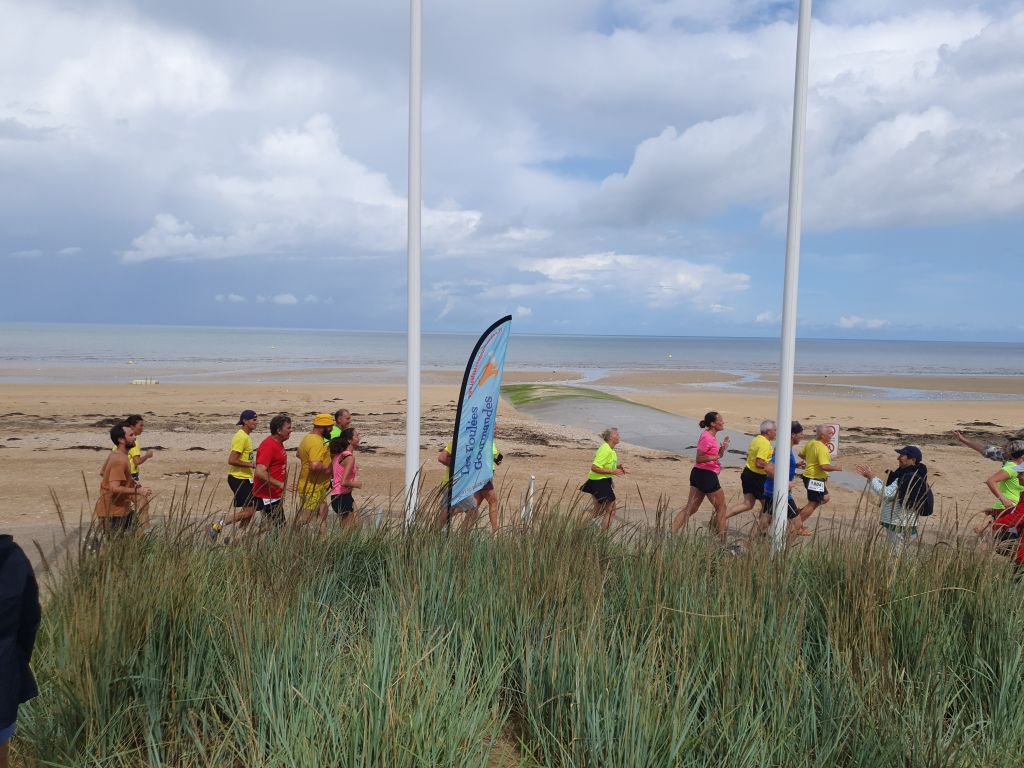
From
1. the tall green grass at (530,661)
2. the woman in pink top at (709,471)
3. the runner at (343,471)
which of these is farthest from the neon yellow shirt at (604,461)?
the tall green grass at (530,661)

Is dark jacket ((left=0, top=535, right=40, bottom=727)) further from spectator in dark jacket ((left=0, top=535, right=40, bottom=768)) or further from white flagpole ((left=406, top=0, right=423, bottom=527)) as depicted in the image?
white flagpole ((left=406, top=0, right=423, bottom=527))

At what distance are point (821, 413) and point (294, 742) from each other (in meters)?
29.3

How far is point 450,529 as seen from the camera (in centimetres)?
554

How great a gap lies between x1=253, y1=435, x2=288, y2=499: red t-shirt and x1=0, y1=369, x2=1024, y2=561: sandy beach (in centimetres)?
53

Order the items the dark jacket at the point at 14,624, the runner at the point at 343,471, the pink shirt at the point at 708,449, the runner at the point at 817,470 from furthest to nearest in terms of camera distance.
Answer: the pink shirt at the point at 708,449, the runner at the point at 817,470, the runner at the point at 343,471, the dark jacket at the point at 14,624

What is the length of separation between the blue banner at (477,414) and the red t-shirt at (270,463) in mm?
2176

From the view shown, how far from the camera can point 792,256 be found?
757 cm

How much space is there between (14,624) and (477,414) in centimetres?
390

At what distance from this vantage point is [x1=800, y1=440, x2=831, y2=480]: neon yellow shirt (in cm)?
933

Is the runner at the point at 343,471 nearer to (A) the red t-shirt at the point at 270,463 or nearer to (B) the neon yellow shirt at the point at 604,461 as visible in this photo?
(A) the red t-shirt at the point at 270,463

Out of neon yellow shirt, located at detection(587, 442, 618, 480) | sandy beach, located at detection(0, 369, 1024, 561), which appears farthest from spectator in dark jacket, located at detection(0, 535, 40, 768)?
neon yellow shirt, located at detection(587, 442, 618, 480)

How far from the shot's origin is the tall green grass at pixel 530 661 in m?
3.25

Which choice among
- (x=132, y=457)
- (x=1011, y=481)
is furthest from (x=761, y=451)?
(x=132, y=457)

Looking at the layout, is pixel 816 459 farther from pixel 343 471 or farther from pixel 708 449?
pixel 343 471
